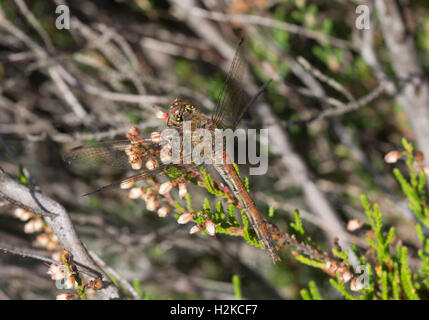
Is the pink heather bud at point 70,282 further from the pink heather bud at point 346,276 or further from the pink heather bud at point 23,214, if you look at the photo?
the pink heather bud at point 346,276

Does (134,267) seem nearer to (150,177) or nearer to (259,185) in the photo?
(259,185)

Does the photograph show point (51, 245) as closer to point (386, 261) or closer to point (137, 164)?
point (137, 164)

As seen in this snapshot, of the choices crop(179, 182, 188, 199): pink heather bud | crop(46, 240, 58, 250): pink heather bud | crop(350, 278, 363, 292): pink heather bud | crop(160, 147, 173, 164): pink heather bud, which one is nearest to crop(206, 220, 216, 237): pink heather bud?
crop(179, 182, 188, 199): pink heather bud

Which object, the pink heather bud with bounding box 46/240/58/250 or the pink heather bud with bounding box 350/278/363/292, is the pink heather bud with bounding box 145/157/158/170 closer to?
the pink heather bud with bounding box 46/240/58/250

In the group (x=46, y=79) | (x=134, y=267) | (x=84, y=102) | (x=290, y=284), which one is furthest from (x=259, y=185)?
(x=46, y=79)

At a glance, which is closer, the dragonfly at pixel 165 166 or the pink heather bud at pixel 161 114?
the dragonfly at pixel 165 166

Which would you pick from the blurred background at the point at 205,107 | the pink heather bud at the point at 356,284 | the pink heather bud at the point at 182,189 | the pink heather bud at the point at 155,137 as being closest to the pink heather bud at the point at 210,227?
the pink heather bud at the point at 182,189
